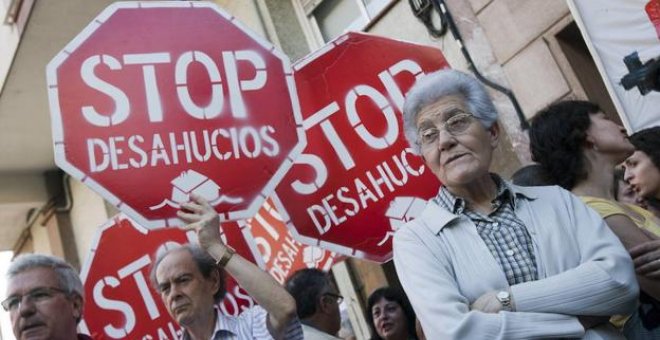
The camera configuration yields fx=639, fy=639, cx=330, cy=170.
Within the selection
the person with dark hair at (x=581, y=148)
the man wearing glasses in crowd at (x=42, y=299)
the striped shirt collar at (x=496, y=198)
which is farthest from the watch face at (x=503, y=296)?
the man wearing glasses in crowd at (x=42, y=299)

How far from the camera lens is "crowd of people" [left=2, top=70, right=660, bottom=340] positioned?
5.20 feet

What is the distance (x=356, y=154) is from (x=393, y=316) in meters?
1.59

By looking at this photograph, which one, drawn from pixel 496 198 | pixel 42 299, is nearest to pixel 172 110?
pixel 42 299

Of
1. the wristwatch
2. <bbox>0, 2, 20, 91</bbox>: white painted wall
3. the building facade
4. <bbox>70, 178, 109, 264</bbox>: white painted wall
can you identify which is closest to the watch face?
the wristwatch

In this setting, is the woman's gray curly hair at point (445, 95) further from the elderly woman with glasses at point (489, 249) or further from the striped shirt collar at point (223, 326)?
the striped shirt collar at point (223, 326)

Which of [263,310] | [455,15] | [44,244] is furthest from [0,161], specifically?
[263,310]

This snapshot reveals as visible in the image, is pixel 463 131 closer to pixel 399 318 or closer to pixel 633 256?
pixel 633 256

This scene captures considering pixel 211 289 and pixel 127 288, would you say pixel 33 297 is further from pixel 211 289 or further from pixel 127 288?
pixel 211 289

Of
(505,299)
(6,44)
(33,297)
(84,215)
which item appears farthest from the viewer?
(84,215)

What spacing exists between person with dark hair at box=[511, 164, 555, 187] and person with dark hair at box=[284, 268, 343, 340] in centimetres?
143

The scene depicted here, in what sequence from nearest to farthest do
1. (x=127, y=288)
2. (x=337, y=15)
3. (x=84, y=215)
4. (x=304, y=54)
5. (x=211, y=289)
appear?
(x=211, y=289)
(x=127, y=288)
(x=337, y=15)
(x=304, y=54)
(x=84, y=215)

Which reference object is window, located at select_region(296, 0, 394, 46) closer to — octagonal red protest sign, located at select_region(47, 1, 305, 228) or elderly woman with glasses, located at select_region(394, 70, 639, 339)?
octagonal red protest sign, located at select_region(47, 1, 305, 228)

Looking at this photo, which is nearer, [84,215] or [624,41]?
[624,41]

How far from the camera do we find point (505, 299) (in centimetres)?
157
